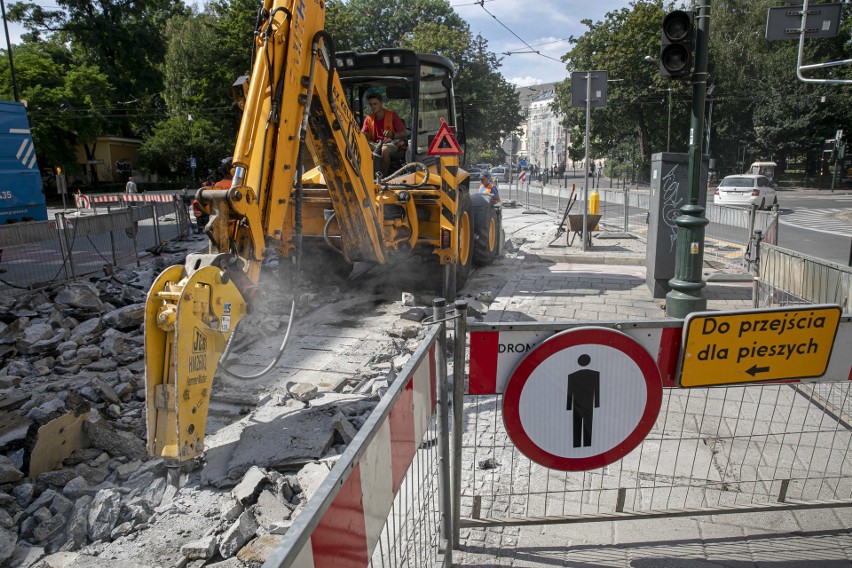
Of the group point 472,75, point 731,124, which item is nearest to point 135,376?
point 472,75

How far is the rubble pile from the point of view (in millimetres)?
3354

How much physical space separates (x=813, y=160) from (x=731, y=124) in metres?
6.54

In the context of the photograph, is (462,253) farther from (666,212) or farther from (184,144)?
(184,144)

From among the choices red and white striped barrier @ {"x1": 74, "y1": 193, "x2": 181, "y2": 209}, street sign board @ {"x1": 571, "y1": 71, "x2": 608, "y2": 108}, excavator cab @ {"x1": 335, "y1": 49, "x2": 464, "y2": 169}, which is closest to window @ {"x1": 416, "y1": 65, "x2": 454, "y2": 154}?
excavator cab @ {"x1": 335, "y1": 49, "x2": 464, "y2": 169}

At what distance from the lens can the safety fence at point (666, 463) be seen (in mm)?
2777

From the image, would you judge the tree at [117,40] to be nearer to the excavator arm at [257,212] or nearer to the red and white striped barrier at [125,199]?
the red and white striped barrier at [125,199]

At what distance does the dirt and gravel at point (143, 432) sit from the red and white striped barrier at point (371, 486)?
1.49 m

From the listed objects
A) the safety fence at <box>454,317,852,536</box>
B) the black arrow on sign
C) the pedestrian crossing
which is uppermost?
the black arrow on sign

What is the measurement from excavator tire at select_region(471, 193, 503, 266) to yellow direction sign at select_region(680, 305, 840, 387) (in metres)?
8.05

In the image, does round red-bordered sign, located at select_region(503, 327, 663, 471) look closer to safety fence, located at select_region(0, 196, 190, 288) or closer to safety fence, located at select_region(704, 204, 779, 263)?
safety fence, located at select_region(704, 204, 779, 263)

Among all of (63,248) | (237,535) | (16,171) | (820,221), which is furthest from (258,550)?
(820,221)

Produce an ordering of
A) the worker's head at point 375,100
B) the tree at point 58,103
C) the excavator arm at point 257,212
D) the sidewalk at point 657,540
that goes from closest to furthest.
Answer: the sidewalk at point 657,540 < the excavator arm at point 257,212 < the worker's head at point 375,100 < the tree at point 58,103

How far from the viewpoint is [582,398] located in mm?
2793

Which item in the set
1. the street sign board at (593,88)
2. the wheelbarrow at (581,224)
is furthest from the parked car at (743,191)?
the street sign board at (593,88)
